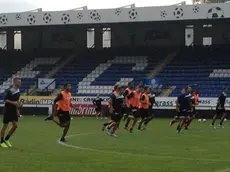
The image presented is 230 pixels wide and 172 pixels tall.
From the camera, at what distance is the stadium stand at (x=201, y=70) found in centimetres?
4494

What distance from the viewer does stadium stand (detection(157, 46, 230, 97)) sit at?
147ft

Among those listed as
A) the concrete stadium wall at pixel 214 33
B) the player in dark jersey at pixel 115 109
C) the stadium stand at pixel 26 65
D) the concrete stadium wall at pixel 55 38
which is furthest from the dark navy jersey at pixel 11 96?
the concrete stadium wall at pixel 55 38

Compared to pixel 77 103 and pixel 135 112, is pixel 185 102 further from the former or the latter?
pixel 77 103

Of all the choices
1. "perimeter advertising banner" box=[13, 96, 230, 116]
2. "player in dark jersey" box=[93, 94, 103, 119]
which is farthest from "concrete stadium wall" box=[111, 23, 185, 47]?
"player in dark jersey" box=[93, 94, 103, 119]

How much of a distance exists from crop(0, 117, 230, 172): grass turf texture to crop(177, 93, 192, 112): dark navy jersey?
4.27 m

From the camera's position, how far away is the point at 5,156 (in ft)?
51.4

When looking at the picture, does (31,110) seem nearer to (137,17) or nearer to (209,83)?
(137,17)

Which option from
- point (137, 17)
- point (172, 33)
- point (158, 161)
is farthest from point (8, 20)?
point (158, 161)

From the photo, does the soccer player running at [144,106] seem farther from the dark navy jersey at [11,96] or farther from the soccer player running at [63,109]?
the dark navy jersey at [11,96]

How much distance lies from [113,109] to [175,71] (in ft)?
81.0

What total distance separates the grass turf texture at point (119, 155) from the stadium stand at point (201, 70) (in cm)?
2259

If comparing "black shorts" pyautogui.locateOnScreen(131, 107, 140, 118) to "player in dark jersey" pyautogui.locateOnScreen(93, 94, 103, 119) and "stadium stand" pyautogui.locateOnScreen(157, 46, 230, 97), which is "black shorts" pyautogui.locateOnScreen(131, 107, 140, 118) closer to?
"player in dark jersey" pyautogui.locateOnScreen(93, 94, 103, 119)

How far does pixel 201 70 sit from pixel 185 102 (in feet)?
68.2

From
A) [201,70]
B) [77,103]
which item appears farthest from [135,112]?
[201,70]
